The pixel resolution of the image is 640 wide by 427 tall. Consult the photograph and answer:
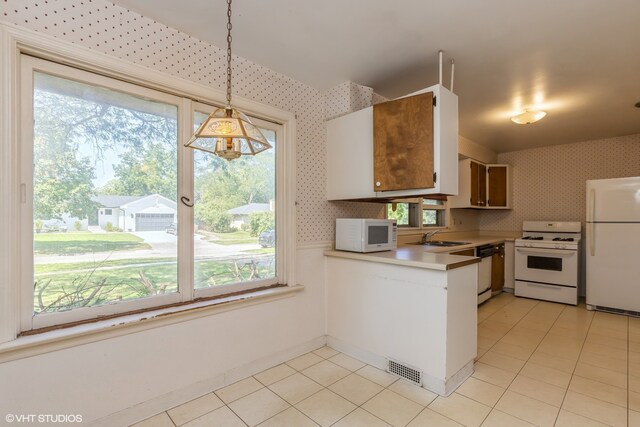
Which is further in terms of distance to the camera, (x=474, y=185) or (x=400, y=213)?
(x=474, y=185)

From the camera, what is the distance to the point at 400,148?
2.24 metres

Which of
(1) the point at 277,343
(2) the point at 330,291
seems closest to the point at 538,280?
(2) the point at 330,291

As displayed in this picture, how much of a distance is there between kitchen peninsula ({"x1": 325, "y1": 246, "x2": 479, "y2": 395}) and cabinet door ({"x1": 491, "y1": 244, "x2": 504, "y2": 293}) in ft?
7.86

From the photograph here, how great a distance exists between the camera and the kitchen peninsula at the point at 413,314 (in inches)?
79.0

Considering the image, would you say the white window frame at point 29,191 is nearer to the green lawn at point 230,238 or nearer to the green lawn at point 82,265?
the green lawn at point 82,265

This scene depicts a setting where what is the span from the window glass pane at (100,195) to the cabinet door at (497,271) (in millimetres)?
4227

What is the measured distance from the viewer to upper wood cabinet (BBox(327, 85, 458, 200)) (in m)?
2.07

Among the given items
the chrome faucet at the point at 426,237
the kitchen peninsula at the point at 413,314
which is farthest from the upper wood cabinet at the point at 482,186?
the kitchen peninsula at the point at 413,314

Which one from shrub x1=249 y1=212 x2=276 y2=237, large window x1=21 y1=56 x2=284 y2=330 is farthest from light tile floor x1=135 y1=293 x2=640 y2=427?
shrub x1=249 y1=212 x2=276 y2=237

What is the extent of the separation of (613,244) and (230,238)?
180 inches

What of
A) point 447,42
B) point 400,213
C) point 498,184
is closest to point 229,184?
point 447,42

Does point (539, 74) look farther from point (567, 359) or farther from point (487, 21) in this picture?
point (567, 359)

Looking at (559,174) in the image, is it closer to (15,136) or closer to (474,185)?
(474,185)

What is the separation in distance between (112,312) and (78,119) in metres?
1.11
